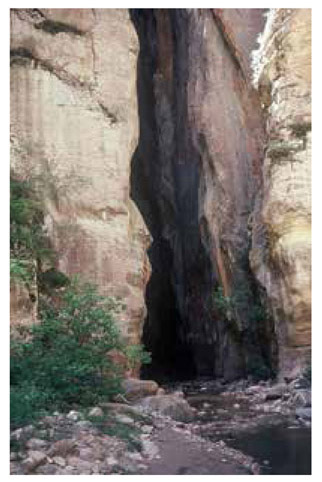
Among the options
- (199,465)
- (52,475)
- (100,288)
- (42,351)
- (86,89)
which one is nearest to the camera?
(52,475)

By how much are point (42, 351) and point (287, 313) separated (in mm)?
7099

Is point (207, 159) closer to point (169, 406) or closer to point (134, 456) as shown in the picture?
point (169, 406)

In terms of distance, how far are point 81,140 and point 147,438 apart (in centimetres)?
736

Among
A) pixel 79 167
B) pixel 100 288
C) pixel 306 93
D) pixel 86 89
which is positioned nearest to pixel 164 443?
pixel 100 288

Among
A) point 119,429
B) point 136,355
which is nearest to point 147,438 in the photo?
point 119,429

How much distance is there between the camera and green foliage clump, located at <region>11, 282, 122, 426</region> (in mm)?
7594

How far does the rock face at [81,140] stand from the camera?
12445 mm

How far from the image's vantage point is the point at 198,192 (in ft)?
72.1

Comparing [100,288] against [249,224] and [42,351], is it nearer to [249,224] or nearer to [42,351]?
[42,351]

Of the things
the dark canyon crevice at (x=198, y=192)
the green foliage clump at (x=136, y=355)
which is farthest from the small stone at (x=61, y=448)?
the dark canyon crevice at (x=198, y=192)

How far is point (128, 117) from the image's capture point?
14062mm

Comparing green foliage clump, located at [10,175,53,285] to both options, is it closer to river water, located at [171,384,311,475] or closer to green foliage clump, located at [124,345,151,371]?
green foliage clump, located at [124,345,151,371]

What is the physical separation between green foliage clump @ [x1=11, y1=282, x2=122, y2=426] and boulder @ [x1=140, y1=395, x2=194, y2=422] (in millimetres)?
706

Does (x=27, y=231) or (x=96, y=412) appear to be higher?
(x=27, y=231)
